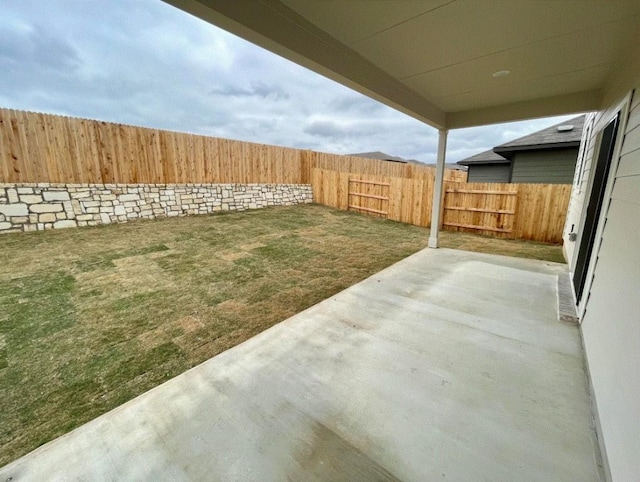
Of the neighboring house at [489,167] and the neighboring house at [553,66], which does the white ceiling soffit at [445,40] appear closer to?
the neighboring house at [553,66]

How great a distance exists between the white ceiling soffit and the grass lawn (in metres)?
2.46

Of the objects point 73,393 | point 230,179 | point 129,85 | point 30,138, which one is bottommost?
point 73,393

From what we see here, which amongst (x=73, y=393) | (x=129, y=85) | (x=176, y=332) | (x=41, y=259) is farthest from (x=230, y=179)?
(x=129, y=85)

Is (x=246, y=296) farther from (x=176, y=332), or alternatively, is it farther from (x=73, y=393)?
(x=73, y=393)

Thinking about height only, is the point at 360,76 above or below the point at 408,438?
above

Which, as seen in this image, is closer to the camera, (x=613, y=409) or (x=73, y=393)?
(x=613, y=409)

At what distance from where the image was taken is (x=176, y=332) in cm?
254

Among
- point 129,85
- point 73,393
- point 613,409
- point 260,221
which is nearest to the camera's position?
point 613,409

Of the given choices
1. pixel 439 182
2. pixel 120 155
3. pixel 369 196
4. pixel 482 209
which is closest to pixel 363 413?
pixel 439 182

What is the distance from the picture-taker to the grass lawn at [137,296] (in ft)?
6.06

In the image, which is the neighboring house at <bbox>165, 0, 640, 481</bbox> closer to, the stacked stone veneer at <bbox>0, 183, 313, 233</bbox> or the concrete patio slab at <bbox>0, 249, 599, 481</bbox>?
the concrete patio slab at <bbox>0, 249, 599, 481</bbox>

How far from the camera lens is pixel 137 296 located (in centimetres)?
329

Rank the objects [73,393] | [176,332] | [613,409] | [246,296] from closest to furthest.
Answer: [613,409] < [73,393] < [176,332] < [246,296]

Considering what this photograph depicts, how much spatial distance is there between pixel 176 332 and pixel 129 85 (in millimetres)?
26592
